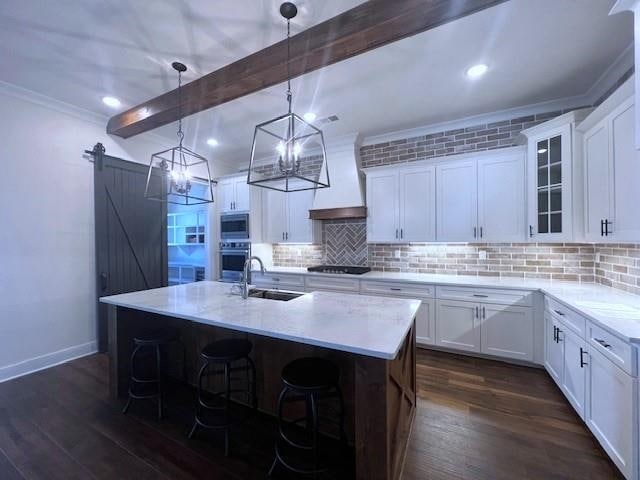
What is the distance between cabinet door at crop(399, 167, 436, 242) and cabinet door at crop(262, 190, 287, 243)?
75.8 inches

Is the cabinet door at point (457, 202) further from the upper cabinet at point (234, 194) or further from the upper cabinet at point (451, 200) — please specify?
the upper cabinet at point (234, 194)

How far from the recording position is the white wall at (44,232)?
270 centimetres

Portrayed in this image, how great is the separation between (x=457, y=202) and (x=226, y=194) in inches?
144

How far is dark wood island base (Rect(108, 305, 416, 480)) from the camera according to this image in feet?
4.40

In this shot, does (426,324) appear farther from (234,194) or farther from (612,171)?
(234,194)

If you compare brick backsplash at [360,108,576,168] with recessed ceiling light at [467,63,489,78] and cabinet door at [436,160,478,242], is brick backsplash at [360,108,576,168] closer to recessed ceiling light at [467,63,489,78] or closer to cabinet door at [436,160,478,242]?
cabinet door at [436,160,478,242]

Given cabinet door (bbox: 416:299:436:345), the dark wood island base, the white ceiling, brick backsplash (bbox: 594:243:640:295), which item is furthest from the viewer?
cabinet door (bbox: 416:299:436:345)

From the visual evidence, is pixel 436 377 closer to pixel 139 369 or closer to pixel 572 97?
pixel 139 369

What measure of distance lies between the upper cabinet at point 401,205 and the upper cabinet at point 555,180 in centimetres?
100

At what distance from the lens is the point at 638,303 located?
1979 millimetres

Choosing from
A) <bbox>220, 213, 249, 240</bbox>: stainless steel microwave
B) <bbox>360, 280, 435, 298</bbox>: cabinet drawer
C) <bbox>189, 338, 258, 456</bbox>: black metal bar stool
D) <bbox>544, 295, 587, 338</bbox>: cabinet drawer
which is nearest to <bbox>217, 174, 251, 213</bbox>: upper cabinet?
<bbox>220, 213, 249, 240</bbox>: stainless steel microwave

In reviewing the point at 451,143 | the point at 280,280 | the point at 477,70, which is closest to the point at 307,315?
the point at 280,280

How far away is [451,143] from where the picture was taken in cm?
357

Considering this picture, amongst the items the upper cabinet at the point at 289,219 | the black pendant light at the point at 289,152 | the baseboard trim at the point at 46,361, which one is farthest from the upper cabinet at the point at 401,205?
the baseboard trim at the point at 46,361
